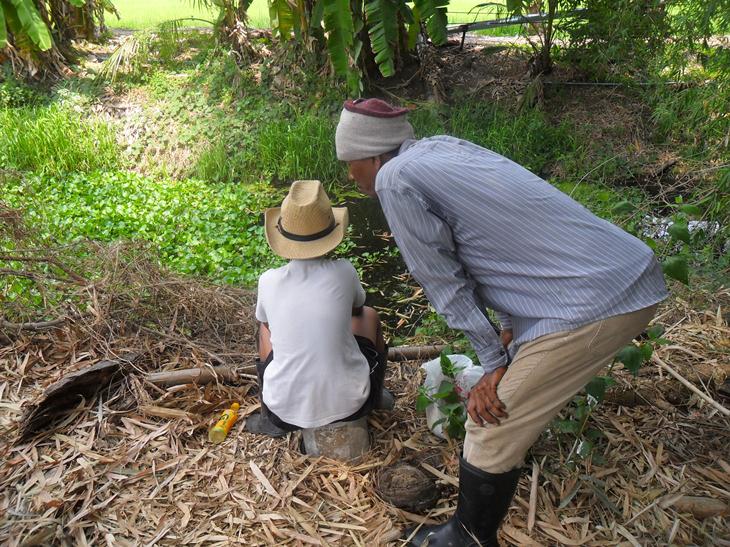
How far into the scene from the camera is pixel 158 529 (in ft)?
8.41

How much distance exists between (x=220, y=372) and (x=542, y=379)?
2.02 meters

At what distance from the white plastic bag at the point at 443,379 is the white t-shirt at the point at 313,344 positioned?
0.37m

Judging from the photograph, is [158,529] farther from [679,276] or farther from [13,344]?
[679,276]

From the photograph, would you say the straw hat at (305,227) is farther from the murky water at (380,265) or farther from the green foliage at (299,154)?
the green foliage at (299,154)

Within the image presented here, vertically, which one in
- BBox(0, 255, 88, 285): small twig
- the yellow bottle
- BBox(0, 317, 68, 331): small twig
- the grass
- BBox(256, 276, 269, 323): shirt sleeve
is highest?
BBox(256, 276, 269, 323): shirt sleeve

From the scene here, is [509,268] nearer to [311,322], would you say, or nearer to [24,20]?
[311,322]

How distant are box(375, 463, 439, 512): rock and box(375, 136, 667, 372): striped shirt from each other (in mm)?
882

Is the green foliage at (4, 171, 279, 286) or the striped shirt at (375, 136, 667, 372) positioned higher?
the striped shirt at (375, 136, 667, 372)

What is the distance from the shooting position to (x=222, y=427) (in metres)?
3.10

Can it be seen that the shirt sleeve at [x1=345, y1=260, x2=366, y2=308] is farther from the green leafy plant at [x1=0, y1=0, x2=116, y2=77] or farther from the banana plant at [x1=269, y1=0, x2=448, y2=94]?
the green leafy plant at [x1=0, y1=0, x2=116, y2=77]

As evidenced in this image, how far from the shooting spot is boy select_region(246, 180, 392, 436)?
2.72 metres

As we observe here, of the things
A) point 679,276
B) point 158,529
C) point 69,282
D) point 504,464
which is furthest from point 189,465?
point 679,276

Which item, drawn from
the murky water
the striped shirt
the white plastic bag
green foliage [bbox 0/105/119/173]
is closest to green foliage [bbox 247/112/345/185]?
the murky water

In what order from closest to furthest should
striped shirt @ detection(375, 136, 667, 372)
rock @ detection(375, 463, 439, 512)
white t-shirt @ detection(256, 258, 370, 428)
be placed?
striped shirt @ detection(375, 136, 667, 372) < rock @ detection(375, 463, 439, 512) < white t-shirt @ detection(256, 258, 370, 428)
